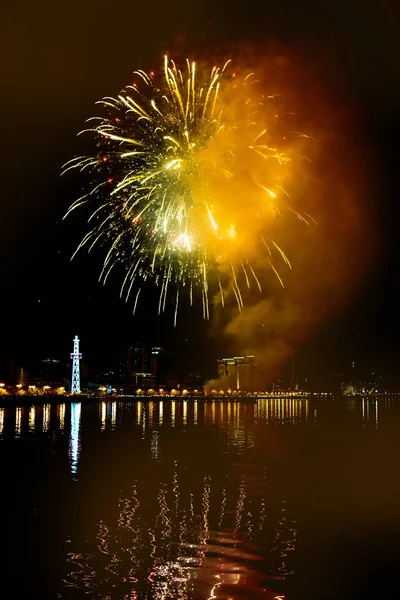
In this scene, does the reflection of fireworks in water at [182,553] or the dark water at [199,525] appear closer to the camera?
the reflection of fireworks in water at [182,553]

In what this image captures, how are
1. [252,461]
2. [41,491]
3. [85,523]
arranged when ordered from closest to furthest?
[85,523]
[41,491]
[252,461]

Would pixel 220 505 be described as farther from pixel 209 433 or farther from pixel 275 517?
pixel 209 433

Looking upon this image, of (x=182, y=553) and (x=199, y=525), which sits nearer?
(x=182, y=553)

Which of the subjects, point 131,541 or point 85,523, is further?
point 85,523

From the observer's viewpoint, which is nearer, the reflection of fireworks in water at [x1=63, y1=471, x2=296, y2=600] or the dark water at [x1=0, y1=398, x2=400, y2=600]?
the reflection of fireworks in water at [x1=63, y1=471, x2=296, y2=600]

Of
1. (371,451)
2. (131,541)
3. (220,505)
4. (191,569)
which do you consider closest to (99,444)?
(371,451)
